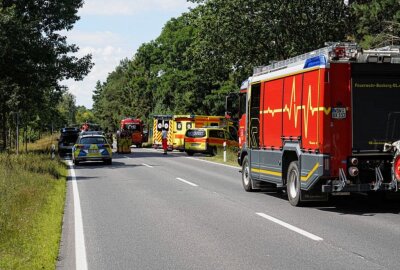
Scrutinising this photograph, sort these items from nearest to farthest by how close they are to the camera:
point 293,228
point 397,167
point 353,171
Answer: point 293,228 → point 397,167 → point 353,171

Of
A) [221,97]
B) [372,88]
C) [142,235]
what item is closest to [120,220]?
[142,235]

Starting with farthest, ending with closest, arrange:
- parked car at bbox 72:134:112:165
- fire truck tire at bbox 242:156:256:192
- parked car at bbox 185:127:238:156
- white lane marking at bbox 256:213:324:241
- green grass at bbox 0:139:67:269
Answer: parked car at bbox 185:127:238:156 → parked car at bbox 72:134:112:165 → fire truck tire at bbox 242:156:256:192 → white lane marking at bbox 256:213:324:241 → green grass at bbox 0:139:67:269

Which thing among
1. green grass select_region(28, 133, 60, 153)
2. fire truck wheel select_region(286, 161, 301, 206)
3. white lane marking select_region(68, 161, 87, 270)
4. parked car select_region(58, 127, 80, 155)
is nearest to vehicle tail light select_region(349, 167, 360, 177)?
fire truck wheel select_region(286, 161, 301, 206)

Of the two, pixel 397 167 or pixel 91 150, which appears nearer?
pixel 397 167

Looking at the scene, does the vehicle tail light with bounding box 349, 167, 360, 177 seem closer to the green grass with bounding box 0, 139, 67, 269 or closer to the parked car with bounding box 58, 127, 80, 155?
the green grass with bounding box 0, 139, 67, 269

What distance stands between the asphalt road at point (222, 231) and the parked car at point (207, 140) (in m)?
21.1

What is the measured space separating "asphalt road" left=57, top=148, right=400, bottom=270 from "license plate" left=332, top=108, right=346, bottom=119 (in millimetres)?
1845

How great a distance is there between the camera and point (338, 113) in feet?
37.1

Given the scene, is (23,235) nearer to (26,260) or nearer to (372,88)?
(26,260)

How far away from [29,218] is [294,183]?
17.9 feet

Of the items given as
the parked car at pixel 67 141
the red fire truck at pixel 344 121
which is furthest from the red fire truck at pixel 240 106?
the parked car at pixel 67 141

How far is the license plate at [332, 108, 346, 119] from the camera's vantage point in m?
11.3

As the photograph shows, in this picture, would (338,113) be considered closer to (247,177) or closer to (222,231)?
(222,231)

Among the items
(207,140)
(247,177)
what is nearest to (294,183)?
(247,177)
